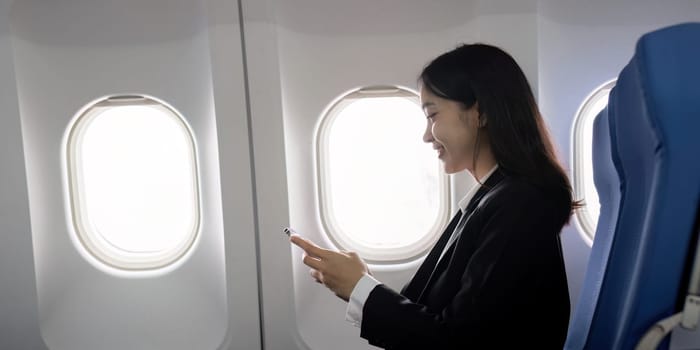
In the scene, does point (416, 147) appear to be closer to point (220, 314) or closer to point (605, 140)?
point (605, 140)

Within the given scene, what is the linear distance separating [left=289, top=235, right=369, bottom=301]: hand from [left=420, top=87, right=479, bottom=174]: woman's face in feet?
1.18

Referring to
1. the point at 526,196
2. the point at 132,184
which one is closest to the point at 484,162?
the point at 526,196

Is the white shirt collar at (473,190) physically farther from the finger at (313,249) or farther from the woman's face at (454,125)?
the finger at (313,249)

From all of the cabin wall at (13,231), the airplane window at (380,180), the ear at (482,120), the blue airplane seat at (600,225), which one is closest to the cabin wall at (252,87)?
the cabin wall at (13,231)

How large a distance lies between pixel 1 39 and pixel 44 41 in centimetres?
14

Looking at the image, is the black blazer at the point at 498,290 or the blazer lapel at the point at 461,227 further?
the blazer lapel at the point at 461,227

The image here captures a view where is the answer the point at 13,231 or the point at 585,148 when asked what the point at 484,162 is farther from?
the point at 13,231

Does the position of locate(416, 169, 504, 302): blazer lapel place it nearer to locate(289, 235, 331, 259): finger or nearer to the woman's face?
the woman's face

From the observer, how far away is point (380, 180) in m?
2.23

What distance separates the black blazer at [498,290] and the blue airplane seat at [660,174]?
0.52 ft

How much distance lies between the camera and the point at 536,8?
5.69 ft

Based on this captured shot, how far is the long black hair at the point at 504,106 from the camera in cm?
106

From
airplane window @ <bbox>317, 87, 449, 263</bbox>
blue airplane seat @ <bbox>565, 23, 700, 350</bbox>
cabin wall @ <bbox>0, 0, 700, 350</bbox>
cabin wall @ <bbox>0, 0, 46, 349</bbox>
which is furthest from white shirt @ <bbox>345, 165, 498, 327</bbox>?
cabin wall @ <bbox>0, 0, 46, 349</bbox>

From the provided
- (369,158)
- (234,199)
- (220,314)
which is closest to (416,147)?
(369,158)
